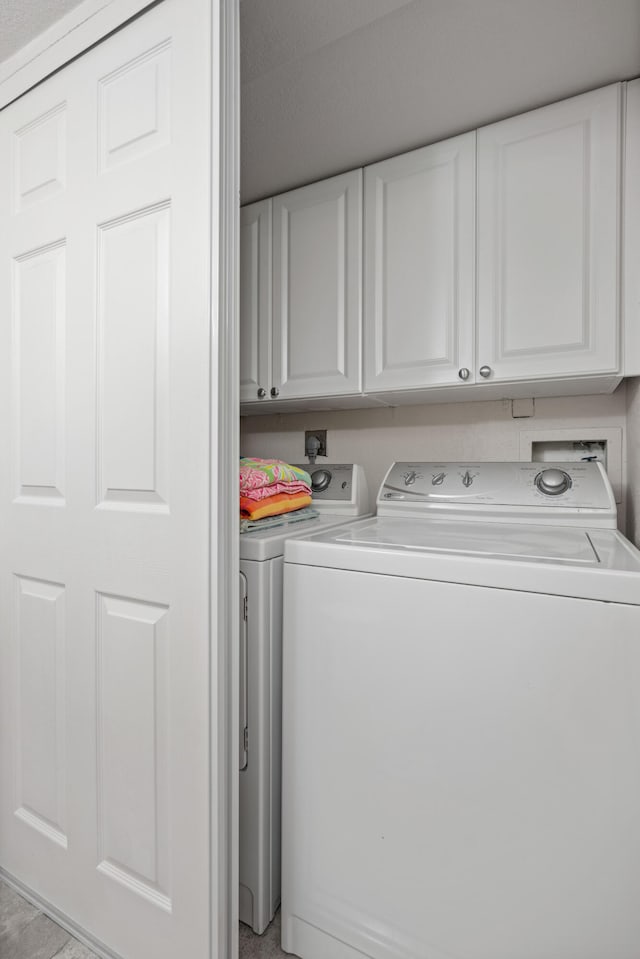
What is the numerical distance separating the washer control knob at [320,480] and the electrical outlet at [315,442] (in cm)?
31

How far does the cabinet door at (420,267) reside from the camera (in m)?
1.62

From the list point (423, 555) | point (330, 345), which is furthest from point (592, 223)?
point (423, 555)

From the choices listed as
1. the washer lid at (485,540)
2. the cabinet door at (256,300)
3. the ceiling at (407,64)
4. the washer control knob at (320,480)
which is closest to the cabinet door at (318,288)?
the cabinet door at (256,300)

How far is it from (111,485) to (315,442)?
119 cm

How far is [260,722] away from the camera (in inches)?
50.3

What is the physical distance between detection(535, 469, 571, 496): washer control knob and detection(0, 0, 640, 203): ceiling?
43.7 inches

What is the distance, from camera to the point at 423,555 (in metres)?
1.08

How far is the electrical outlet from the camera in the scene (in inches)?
89.4

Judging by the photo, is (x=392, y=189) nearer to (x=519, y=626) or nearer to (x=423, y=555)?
(x=423, y=555)

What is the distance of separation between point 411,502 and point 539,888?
108 centimetres

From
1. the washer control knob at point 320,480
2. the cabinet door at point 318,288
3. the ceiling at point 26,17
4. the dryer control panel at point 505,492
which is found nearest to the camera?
the ceiling at point 26,17

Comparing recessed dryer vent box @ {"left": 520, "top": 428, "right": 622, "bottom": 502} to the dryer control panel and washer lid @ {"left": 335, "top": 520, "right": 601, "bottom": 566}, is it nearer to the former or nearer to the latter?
the dryer control panel

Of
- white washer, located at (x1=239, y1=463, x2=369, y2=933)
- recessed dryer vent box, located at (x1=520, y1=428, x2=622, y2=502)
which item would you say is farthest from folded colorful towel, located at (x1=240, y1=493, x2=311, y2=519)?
recessed dryer vent box, located at (x1=520, y1=428, x2=622, y2=502)

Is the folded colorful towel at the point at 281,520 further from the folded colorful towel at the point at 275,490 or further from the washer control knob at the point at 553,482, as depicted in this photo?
the washer control knob at the point at 553,482
